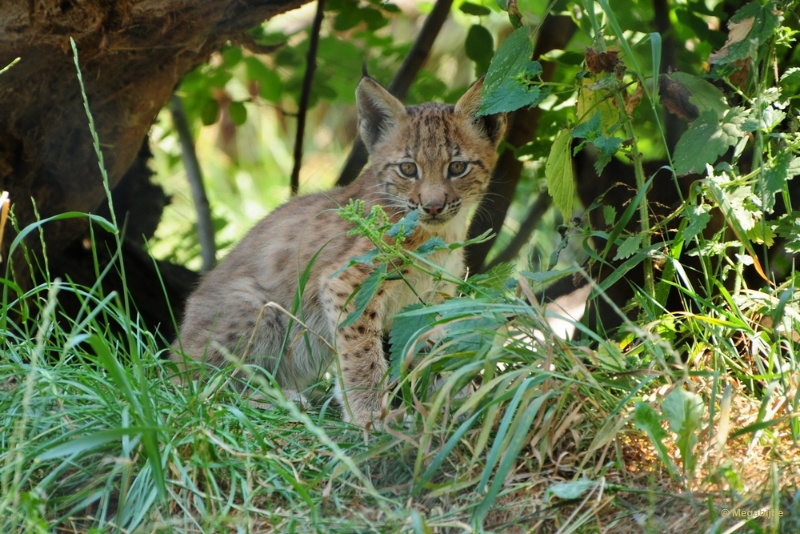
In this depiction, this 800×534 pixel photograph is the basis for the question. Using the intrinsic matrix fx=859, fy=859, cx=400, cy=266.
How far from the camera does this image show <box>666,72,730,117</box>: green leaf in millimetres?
3234

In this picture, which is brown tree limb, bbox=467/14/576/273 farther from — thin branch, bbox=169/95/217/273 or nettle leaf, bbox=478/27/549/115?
thin branch, bbox=169/95/217/273

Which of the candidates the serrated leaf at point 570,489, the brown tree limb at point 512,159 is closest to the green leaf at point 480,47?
the brown tree limb at point 512,159

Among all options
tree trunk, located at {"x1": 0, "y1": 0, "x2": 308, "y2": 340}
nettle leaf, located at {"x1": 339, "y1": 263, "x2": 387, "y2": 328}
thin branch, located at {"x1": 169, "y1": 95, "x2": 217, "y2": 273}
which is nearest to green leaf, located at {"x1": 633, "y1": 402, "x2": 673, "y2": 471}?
nettle leaf, located at {"x1": 339, "y1": 263, "x2": 387, "y2": 328}

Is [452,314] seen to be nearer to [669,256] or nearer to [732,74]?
[669,256]

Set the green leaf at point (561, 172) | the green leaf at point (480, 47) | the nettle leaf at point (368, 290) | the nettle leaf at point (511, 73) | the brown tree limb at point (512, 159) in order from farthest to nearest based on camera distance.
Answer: the brown tree limb at point (512, 159) → the green leaf at point (480, 47) → the green leaf at point (561, 172) → the nettle leaf at point (511, 73) → the nettle leaf at point (368, 290)

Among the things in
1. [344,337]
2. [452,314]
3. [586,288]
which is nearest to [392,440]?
[452,314]

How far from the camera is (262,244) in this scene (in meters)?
4.79

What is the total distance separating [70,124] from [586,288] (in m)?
3.12

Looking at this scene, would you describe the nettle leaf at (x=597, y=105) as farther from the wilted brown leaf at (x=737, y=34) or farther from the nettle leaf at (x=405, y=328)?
the nettle leaf at (x=405, y=328)

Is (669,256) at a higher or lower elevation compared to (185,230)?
higher

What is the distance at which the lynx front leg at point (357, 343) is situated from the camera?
3803 millimetres

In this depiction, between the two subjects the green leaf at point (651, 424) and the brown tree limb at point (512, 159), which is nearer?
the green leaf at point (651, 424)

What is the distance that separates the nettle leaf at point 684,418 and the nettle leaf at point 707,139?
96cm

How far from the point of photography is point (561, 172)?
3.52m
